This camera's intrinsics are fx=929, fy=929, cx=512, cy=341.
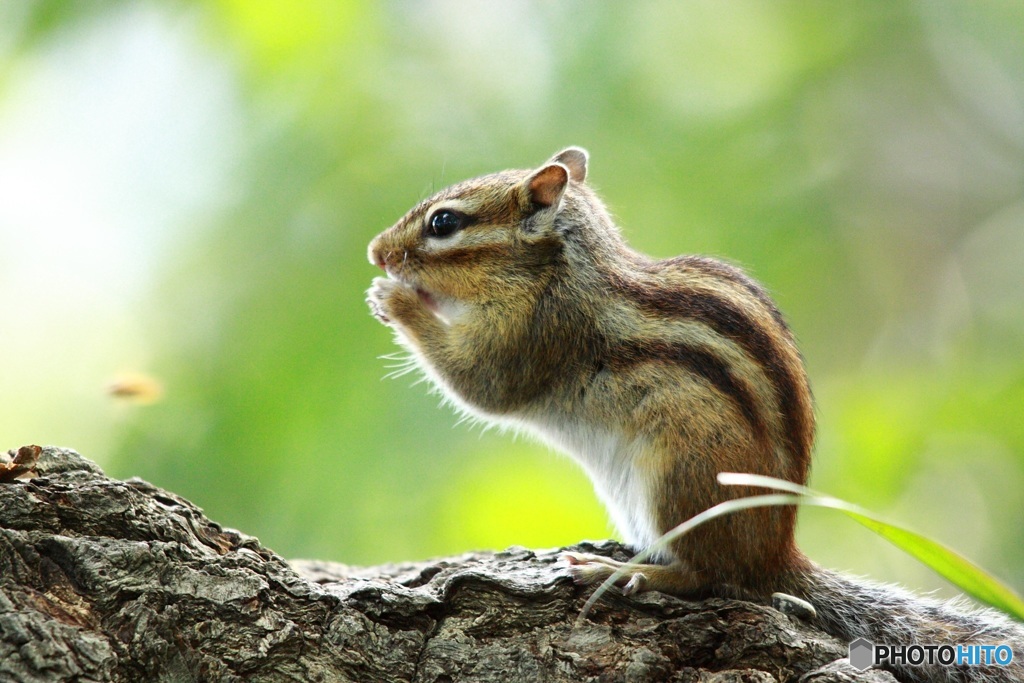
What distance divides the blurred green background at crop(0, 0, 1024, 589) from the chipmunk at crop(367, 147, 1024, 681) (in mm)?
1343

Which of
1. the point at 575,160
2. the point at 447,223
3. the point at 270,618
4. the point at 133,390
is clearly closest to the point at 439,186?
the point at 575,160

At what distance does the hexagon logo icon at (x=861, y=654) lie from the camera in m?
2.69

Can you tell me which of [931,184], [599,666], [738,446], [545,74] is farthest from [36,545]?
[931,184]

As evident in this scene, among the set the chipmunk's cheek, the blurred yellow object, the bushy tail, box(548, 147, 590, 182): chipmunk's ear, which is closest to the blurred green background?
the blurred yellow object

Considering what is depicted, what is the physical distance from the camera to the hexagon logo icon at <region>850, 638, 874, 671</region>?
269 centimetres

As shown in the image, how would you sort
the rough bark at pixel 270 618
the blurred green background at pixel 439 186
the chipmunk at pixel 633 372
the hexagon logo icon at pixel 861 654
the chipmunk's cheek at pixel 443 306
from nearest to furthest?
the rough bark at pixel 270 618 < the hexagon logo icon at pixel 861 654 < the chipmunk at pixel 633 372 < the chipmunk's cheek at pixel 443 306 < the blurred green background at pixel 439 186

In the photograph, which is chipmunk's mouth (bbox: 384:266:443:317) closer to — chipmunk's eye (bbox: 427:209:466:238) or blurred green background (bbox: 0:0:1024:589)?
chipmunk's eye (bbox: 427:209:466:238)

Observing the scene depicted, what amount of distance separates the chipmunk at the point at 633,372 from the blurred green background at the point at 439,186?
1.34 metres

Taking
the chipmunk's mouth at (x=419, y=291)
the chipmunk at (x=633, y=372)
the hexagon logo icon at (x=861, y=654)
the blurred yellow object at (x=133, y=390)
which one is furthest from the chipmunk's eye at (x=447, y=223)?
the hexagon logo icon at (x=861, y=654)

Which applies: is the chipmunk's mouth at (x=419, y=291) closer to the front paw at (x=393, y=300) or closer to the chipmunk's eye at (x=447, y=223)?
the front paw at (x=393, y=300)

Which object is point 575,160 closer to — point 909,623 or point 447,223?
point 447,223

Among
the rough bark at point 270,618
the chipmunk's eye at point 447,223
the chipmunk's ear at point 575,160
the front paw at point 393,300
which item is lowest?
the rough bark at point 270,618

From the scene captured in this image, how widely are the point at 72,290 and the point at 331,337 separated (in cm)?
146

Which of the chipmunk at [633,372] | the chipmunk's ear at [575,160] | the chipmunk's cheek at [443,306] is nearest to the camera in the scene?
the chipmunk at [633,372]
